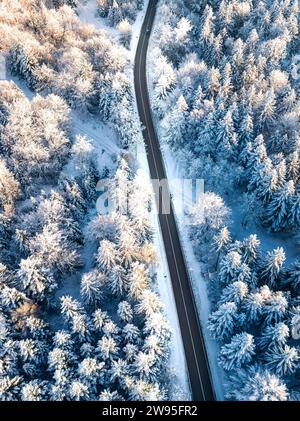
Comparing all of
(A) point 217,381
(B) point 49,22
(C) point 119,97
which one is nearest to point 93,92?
(C) point 119,97

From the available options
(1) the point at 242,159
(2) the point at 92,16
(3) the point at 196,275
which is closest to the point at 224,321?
(3) the point at 196,275

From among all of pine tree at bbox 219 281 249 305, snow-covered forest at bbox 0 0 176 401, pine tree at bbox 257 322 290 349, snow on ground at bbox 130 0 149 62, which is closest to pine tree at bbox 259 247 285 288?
pine tree at bbox 219 281 249 305

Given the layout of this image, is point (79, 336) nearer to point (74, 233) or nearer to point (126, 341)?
point (126, 341)

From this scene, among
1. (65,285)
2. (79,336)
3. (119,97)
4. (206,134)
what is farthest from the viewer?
(119,97)

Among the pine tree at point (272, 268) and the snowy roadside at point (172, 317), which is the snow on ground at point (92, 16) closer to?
the snowy roadside at point (172, 317)

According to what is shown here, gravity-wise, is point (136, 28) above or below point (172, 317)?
above

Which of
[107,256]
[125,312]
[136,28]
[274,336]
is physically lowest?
[125,312]

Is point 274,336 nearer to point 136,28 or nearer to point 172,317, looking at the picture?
point 172,317
